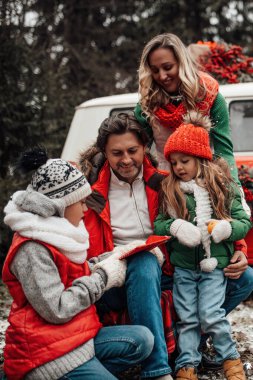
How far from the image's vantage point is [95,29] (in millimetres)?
13078

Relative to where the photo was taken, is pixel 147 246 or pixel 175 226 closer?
pixel 147 246

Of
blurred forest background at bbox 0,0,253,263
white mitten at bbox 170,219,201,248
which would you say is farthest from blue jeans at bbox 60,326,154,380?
blurred forest background at bbox 0,0,253,263

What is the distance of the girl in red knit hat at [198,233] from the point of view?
304cm

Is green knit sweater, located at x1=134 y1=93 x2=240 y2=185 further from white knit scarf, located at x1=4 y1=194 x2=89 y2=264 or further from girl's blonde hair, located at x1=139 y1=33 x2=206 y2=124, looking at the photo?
white knit scarf, located at x1=4 y1=194 x2=89 y2=264

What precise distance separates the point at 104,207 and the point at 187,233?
0.54m

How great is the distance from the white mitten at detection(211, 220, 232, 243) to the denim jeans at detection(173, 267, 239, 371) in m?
0.20

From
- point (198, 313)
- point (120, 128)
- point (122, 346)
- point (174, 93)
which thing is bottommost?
point (198, 313)

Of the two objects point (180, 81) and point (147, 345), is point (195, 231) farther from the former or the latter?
point (180, 81)

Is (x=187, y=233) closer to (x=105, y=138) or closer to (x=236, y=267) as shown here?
(x=236, y=267)

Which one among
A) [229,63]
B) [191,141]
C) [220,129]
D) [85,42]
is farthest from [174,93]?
[85,42]

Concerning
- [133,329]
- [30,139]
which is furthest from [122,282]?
[30,139]

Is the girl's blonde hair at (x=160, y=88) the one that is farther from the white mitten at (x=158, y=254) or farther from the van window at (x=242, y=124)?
the van window at (x=242, y=124)

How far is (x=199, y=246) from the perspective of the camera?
3.14 m

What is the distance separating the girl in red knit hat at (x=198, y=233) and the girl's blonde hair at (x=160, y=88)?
0.18m
